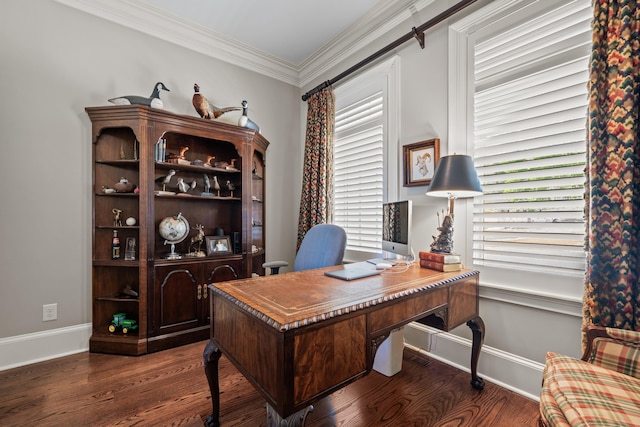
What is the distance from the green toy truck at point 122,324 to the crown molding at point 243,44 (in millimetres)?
2655

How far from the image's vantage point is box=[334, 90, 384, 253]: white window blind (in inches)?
108

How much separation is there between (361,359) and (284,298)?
0.39m

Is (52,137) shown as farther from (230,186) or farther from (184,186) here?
(230,186)

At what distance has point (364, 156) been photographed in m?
2.88

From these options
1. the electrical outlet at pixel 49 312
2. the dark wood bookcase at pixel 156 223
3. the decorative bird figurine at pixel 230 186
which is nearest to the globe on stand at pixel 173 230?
the dark wood bookcase at pixel 156 223

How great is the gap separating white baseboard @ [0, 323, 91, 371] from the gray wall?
0.19ft

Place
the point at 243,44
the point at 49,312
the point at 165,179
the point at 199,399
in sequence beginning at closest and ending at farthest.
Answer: the point at 199,399
the point at 49,312
the point at 165,179
the point at 243,44

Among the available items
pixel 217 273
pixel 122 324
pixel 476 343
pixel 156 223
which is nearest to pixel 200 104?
pixel 156 223

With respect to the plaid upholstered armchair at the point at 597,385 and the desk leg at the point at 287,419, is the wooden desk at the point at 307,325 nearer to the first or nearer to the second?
the desk leg at the point at 287,419

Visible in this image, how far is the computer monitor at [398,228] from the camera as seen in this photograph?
1.75m

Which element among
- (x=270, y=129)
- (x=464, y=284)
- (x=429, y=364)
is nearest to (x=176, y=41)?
(x=270, y=129)

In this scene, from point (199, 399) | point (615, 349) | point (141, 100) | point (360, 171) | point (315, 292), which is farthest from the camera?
point (360, 171)

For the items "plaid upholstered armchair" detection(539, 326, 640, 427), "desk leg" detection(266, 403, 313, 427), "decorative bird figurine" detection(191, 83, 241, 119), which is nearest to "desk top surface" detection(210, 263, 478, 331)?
"desk leg" detection(266, 403, 313, 427)

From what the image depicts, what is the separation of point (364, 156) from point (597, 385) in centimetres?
231
